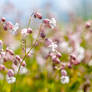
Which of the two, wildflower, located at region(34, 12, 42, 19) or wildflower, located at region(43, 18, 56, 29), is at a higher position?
wildflower, located at region(34, 12, 42, 19)

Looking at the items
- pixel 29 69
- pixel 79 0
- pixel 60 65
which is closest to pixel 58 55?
pixel 60 65

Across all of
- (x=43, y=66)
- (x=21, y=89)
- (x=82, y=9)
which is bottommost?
(x=21, y=89)

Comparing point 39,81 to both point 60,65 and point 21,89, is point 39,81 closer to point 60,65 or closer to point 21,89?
point 21,89

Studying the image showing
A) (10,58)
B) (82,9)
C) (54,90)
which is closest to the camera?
(10,58)

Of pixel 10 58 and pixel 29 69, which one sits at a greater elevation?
pixel 10 58

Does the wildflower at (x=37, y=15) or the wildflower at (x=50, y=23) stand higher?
the wildflower at (x=37, y=15)

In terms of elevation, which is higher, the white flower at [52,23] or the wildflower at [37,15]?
the wildflower at [37,15]

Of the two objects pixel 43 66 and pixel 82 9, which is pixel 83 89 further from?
pixel 82 9

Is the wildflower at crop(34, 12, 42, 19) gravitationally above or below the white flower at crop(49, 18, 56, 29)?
above

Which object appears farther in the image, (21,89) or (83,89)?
(21,89)

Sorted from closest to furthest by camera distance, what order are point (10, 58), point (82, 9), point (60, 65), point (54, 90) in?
1. point (10, 58)
2. point (60, 65)
3. point (54, 90)
4. point (82, 9)
